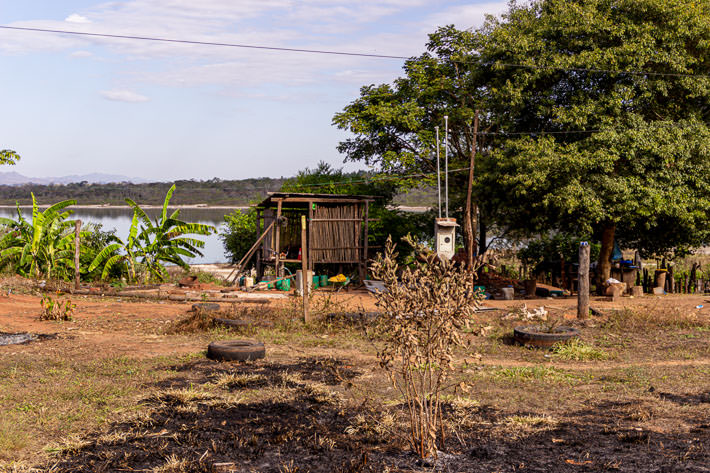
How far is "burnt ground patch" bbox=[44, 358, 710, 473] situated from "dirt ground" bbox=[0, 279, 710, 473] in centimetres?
2

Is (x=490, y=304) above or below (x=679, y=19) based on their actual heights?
below

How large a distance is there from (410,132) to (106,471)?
24.8 metres

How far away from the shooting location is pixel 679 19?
18.0 metres

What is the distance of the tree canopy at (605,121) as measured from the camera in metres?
17.7

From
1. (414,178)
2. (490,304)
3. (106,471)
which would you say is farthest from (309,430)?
(414,178)

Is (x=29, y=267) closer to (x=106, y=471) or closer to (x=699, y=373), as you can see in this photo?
(x=106, y=471)

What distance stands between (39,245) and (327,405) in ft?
56.2

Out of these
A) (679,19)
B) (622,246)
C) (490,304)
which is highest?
(679,19)

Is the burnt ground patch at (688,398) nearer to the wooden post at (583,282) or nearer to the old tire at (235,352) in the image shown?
the old tire at (235,352)

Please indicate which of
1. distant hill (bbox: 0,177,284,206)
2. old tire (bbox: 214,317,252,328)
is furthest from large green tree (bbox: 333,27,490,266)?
distant hill (bbox: 0,177,284,206)

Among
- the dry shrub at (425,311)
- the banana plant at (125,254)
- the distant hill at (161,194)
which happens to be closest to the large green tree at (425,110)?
the banana plant at (125,254)

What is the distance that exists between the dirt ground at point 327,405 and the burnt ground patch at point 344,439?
0.02m

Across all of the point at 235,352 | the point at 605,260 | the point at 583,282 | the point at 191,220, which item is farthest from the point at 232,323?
the point at 191,220

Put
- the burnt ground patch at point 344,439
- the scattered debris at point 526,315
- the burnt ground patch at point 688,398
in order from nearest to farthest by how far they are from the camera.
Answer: the burnt ground patch at point 344,439
the burnt ground patch at point 688,398
the scattered debris at point 526,315
